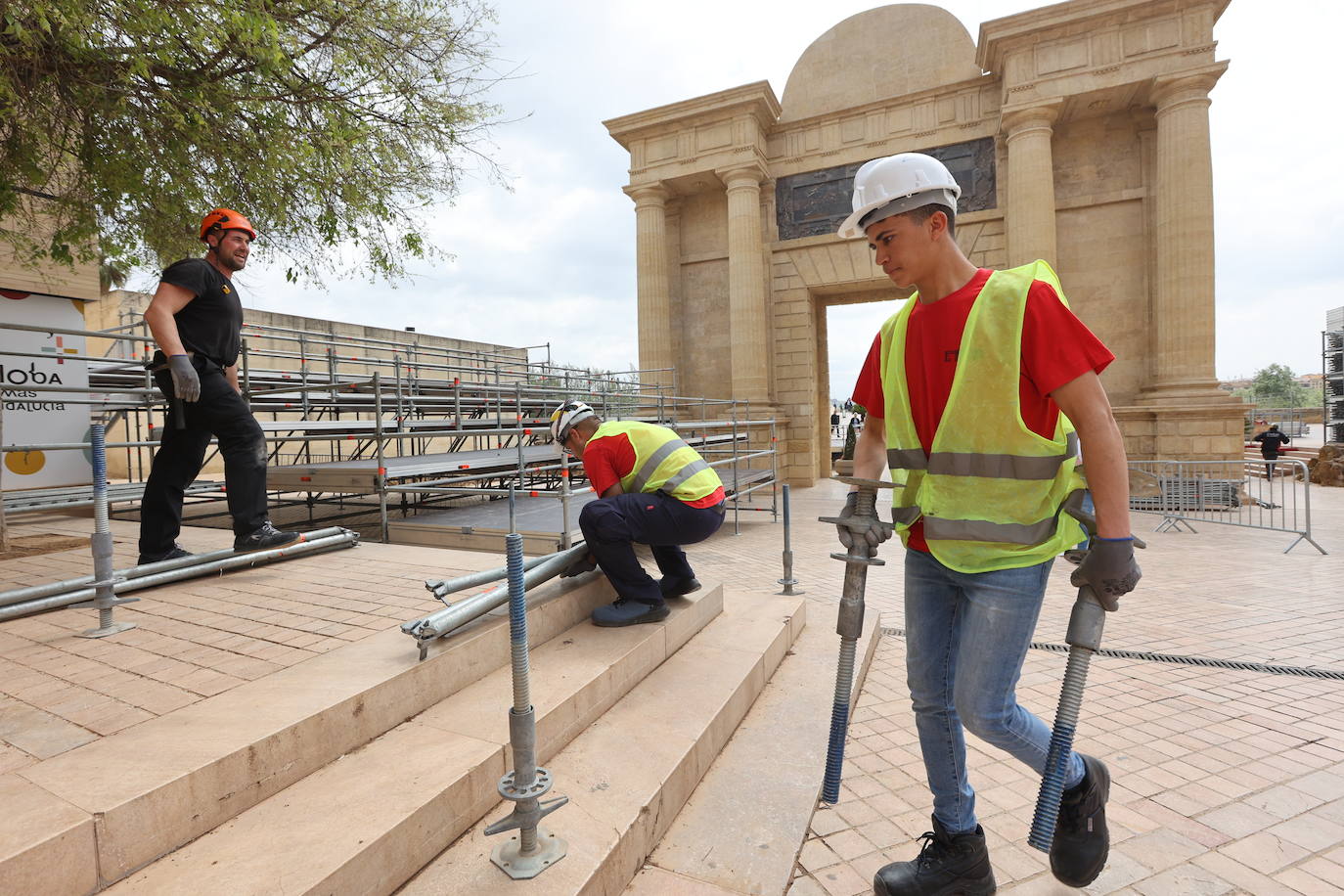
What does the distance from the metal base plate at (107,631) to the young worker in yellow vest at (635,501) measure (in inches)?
79.6

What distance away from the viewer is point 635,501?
3.30m

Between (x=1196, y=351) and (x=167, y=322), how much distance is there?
1640 centimetres

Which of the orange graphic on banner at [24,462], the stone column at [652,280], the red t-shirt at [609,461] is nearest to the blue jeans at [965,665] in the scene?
the red t-shirt at [609,461]

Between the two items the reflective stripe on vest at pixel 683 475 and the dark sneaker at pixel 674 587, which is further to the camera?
the dark sneaker at pixel 674 587

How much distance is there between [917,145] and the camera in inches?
611

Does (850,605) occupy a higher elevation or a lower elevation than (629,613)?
higher

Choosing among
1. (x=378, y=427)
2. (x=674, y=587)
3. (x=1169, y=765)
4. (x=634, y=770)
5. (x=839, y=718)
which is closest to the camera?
(x=839, y=718)

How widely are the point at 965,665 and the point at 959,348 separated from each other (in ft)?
2.86

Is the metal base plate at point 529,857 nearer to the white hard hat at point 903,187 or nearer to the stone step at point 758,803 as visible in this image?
the stone step at point 758,803

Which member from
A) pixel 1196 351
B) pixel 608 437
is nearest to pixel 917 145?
pixel 1196 351

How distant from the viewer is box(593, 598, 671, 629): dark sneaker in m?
3.24

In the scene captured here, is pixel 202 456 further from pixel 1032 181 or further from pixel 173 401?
pixel 1032 181

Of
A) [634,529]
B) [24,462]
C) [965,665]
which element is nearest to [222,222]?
[634,529]

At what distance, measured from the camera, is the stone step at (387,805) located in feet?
4.90
